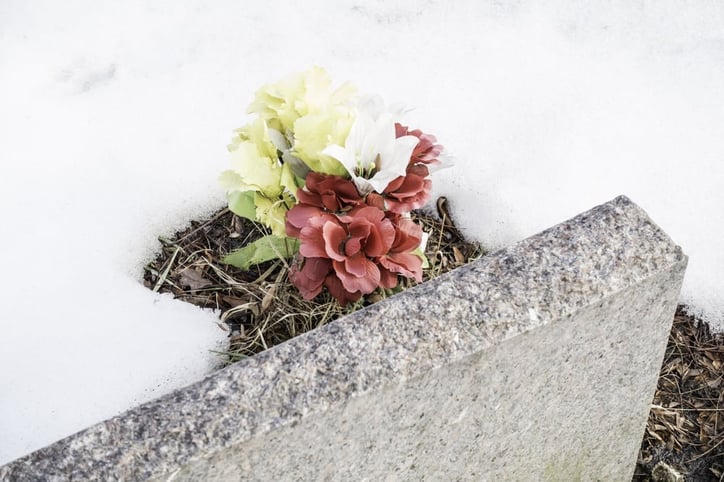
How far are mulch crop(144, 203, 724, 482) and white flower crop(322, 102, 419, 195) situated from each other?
0.85ft

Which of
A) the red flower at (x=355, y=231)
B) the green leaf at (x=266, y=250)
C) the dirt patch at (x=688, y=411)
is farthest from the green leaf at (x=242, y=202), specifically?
the dirt patch at (x=688, y=411)

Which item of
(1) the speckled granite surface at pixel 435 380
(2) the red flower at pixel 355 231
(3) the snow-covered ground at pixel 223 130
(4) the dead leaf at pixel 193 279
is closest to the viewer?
(1) the speckled granite surface at pixel 435 380

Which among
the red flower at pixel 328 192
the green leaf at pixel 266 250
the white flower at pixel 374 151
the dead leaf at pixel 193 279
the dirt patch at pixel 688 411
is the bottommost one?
the dirt patch at pixel 688 411

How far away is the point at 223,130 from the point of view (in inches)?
66.5

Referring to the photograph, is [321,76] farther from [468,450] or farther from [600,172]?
[600,172]

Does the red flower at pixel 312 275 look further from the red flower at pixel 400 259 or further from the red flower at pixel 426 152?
the red flower at pixel 426 152

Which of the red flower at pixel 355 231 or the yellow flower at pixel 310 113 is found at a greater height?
the yellow flower at pixel 310 113

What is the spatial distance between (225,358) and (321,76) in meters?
0.51

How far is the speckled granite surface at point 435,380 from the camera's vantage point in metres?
0.82

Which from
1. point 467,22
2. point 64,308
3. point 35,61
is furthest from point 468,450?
point 35,61

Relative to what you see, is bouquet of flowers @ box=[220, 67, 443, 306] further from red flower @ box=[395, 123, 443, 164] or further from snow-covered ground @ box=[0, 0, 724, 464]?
snow-covered ground @ box=[0, 0, 724, 464]

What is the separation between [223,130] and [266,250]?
44 centimetres

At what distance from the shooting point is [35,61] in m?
1.79

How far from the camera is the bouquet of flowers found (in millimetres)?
1115
